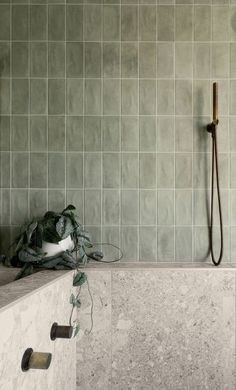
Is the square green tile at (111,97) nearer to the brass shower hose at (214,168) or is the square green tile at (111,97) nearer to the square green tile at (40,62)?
the square green tile at (40,62)

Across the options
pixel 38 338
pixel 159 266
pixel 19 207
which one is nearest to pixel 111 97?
pixel 19 207

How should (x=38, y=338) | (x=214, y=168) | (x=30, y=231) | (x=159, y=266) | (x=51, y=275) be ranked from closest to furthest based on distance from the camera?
(x=38, y=338) < (x=51, y=275) < (x=30, y=231) < (x=159, y=266) < (x=214, y=168)

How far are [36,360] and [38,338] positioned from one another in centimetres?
17

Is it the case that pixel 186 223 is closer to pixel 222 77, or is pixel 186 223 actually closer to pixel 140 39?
pixel 222 77

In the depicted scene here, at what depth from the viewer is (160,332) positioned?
1.94 m

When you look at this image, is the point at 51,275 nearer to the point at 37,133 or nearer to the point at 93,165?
the point at 93,165

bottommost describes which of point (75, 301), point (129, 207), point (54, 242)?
point (75, 301)

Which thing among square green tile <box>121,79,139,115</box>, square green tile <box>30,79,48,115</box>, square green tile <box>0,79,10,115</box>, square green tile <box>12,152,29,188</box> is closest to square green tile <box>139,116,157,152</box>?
square green tile <box>121,79,139,115</box>

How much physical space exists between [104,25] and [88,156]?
0.77 metres

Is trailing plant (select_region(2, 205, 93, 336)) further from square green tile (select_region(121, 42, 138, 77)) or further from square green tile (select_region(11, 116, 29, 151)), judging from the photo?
square green tile (select_region(121, 42, 138, 77))

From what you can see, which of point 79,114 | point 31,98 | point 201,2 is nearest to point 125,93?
point 79,114

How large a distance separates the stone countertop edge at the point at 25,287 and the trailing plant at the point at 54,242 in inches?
3.4

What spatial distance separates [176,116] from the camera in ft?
7.27

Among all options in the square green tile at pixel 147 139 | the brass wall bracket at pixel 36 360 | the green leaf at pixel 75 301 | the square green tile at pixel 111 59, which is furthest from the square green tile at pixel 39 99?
the brass wall bracket at pixel 36 360
